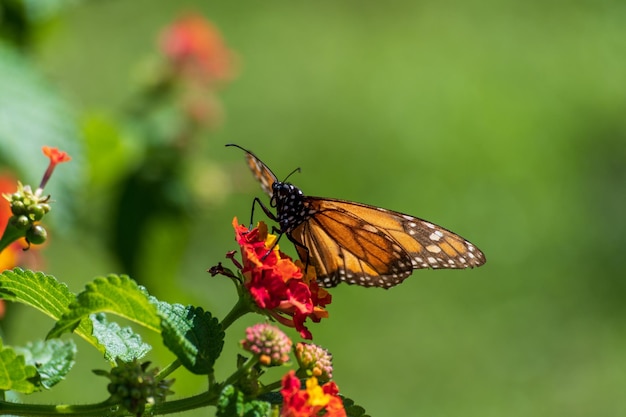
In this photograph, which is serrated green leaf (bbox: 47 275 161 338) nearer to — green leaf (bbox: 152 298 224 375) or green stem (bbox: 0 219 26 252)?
green leaf (bbox: 152 298 224 375)

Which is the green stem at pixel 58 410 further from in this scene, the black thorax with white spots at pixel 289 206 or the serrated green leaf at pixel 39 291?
the black thorax with white spots at pixel 289 206

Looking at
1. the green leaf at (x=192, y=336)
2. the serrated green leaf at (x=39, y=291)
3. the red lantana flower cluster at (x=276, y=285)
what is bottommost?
the green leaf at (x=192, y=336)

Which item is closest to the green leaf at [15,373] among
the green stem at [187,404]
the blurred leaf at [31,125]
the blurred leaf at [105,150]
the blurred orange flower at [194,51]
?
the green stem at [187,404]

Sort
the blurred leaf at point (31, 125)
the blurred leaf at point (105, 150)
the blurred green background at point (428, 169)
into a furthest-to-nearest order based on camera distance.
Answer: the blurred green background at point (428, 169), the blurred leaf at point (105, 150), the blurred leaf at point (31, 125)

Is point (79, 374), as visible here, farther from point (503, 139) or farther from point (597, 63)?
point (597, 63)

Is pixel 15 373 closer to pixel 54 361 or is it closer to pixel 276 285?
pixel 54 361

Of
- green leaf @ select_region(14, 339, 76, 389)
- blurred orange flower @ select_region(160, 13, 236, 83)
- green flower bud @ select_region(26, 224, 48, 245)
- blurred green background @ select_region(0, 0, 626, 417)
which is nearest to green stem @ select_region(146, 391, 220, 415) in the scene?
green leaf @ select_region(14, 339, 76, 389)
